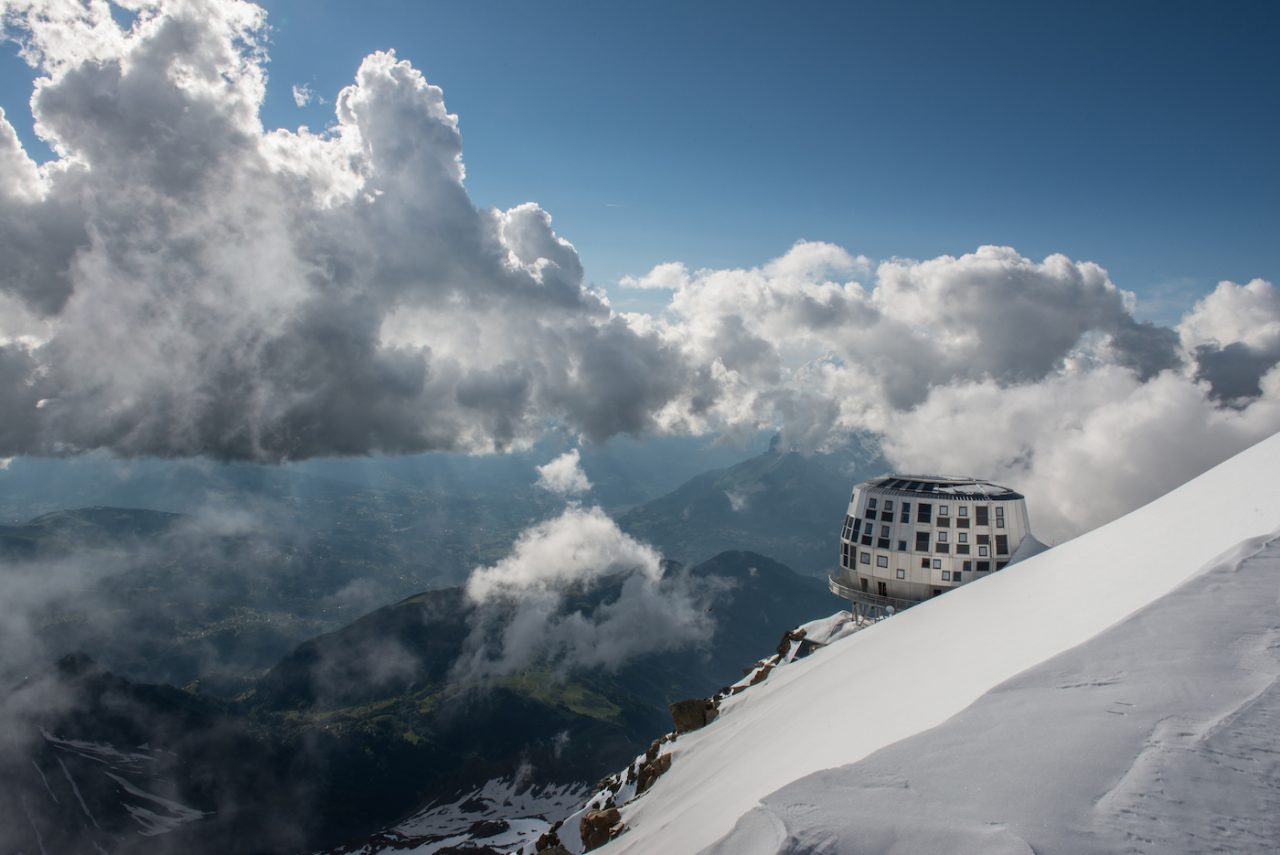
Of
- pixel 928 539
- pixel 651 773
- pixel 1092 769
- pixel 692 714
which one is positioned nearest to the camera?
pixel 1092 769

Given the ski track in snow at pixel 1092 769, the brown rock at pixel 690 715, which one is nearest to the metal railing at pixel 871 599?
the brown rock at pixel 690 715

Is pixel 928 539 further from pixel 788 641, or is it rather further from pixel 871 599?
pixel 788 641

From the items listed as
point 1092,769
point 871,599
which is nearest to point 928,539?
point 871,599

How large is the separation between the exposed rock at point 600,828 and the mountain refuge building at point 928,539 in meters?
44.0

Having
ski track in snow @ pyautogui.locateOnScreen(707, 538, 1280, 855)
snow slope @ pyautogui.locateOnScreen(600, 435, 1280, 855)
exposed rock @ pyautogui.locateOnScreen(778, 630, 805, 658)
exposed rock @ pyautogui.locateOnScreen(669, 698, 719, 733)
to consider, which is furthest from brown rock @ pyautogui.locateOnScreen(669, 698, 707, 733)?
ski track in snow @ pyautogui.locateOnScreen(707, 538, 1280, 855)

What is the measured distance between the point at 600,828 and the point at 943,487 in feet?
177

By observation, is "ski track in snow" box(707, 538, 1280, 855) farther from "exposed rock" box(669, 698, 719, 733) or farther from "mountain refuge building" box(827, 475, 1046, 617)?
"mountain refuge building" box(827, 475, 1046, 617)

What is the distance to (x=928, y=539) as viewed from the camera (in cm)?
6688

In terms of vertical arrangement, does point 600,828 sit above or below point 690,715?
below

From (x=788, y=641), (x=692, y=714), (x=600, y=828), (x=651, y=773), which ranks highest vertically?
(x=788, y=641)

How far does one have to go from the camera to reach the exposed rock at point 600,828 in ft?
113

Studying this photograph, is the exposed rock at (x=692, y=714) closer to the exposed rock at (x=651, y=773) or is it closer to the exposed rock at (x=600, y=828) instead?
the exposed rock at (x=651, y=773)

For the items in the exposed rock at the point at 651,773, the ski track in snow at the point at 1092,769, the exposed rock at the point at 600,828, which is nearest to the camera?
the ski track in snow at the point at 1092,769

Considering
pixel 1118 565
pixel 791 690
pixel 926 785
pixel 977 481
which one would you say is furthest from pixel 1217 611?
pixel 977 481
